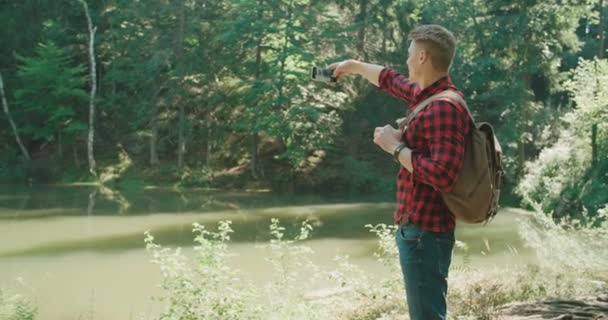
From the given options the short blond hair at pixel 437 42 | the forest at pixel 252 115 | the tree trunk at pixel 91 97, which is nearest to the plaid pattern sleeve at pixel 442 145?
the short blond hair at pixel 437 42

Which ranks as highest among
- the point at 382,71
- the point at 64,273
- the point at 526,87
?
the point at 526,87

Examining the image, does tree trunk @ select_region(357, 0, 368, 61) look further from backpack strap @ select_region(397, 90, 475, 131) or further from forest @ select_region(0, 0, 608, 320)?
backpack strap @ select_region(397, 90, 475, 131)

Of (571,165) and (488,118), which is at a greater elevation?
(488,118)

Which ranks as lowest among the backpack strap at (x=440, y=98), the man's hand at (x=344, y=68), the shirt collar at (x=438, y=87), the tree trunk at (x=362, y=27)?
the backpack strap at (x=440, y=98)

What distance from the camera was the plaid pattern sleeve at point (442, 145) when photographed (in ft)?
7.73

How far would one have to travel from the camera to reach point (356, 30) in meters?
27.2

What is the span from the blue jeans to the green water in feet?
17.3

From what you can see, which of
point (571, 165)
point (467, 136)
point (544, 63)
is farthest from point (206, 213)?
point (467, 136)

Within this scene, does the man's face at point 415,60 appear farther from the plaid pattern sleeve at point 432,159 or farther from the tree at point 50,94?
the tree at point 50,94

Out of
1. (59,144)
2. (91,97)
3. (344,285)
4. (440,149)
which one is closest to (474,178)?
(440,149)

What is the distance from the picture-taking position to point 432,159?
7.82ft

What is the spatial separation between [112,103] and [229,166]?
6.06m

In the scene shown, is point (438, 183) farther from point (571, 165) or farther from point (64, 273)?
point (571, 165)

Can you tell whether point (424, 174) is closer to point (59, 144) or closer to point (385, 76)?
point (385, 76)
